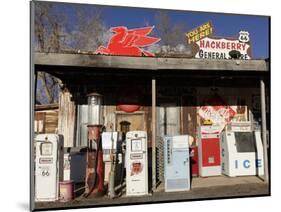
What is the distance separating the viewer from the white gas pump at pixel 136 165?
21.1 ft

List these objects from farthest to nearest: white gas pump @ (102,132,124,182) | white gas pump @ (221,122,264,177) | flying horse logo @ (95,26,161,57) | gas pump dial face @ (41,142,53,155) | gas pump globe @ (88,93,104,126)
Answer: flying horse logo @ (95,26,161,57) < white gas pump @ (221,122,264,177) < gas pump globe @ (88,93,104,126) < white gas pump @ (102,132,124,182) < gas pump dial face @ (41,142,53,155)

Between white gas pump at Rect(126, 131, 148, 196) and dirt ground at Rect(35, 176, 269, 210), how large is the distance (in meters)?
0.17

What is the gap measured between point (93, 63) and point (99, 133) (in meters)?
1.35

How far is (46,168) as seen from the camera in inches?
237

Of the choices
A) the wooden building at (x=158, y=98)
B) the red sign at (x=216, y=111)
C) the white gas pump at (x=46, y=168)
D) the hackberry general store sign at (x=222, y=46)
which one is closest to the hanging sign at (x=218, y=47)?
the hackberry general store sign at (x=222, y=46)

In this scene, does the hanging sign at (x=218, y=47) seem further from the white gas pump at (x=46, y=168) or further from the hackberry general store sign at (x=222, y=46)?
the white gas pump at (x=46, y=168)

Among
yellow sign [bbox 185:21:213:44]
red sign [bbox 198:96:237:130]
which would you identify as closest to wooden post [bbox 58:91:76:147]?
red sign [bbox 198:96:237:130]

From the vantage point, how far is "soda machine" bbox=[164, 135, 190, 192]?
686 centimetres

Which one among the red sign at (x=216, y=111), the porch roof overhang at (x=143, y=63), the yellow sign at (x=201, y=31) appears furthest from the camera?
the yellow sign at (x=201, y=31)

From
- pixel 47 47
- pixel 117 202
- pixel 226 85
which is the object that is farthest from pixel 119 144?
pixel 47 47

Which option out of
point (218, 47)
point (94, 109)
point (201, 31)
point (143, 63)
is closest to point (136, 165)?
point (143, 63)

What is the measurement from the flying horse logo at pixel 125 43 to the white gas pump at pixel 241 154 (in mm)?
3440

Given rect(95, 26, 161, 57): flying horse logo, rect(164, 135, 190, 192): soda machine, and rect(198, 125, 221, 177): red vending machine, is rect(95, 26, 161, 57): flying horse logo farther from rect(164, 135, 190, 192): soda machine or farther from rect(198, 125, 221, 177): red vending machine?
rect(164, 135, 190, 192): soda machine
